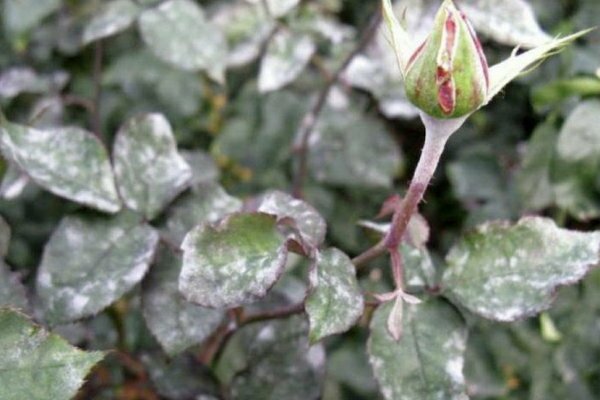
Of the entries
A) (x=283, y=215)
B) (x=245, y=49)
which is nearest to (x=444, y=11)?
(x=283, y=215)

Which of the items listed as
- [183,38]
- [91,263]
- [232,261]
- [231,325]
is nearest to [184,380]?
[231,325]

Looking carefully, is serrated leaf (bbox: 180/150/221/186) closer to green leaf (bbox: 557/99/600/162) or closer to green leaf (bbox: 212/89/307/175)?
green leaf (bbox: 212/89/307/175)

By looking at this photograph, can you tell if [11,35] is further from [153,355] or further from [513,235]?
[513,235]

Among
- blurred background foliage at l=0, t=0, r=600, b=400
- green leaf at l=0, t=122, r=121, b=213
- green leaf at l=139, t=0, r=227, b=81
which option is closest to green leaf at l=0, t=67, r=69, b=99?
blurred background foliage at l=0, t=0, r=600, b=400

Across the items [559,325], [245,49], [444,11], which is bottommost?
[559,325]

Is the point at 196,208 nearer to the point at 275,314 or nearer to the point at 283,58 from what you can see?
the point at 275,314

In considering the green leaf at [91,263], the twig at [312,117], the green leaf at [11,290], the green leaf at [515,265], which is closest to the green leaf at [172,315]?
the green leaf at [91,263]

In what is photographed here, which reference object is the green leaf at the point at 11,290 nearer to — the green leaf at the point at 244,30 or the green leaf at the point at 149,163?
the green leaf at the point at 149,163
